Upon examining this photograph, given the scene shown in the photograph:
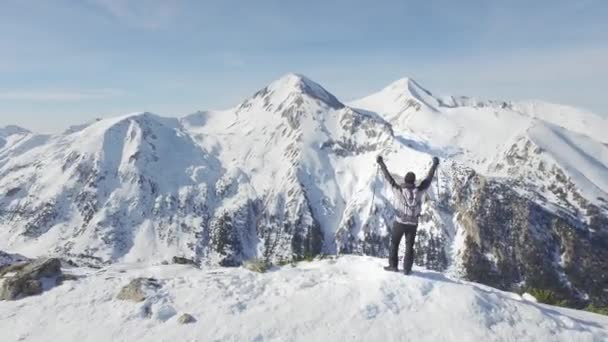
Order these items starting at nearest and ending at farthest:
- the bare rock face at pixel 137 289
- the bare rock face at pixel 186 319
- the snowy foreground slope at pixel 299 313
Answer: the snowy foreground slope at pixel 299 313, the bare rock face at pixel 186 319, the bare rock face at pixel 137 289

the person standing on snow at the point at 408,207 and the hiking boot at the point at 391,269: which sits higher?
the person standing on snow at the point at 408,207

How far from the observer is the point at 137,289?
17.9 metres

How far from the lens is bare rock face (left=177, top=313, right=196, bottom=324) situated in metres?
15.7

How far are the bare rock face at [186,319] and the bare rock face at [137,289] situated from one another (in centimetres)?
229

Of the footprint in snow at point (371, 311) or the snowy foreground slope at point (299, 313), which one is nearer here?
the snowy foreground slope at point (299, 313)

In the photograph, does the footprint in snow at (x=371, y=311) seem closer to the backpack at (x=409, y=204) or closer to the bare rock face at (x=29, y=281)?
the backpack at (x=409, y=204)

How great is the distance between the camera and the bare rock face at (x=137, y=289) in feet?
57.5

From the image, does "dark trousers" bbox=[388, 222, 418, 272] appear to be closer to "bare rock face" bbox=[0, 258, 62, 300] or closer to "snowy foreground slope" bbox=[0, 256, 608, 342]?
"snowy foreground slope" bbox=[0, 256, 608, 342]

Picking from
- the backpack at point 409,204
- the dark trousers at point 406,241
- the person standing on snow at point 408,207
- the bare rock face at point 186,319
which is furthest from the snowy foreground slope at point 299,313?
the backpack at point 409,204

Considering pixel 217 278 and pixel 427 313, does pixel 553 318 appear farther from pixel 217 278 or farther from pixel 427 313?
pixel 217 278

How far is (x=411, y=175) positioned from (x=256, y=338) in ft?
26.2

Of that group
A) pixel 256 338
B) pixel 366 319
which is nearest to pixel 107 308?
pixel 256 338

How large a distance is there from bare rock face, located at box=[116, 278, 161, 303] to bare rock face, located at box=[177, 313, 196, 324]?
2.29 metres

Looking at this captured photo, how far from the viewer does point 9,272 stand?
23266 mm
